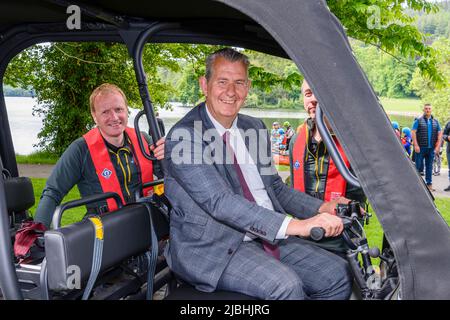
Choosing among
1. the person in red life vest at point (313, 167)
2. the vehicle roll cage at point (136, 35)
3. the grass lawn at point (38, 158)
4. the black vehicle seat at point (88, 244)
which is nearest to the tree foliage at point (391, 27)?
the person in red life vest at point (313, 167)

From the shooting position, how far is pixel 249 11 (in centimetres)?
141

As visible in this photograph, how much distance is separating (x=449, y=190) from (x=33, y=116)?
11.5 m

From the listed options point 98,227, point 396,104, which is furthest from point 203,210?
point 396,104

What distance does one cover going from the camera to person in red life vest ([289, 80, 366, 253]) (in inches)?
137

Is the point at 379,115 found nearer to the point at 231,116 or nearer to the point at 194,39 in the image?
the point at 231,116

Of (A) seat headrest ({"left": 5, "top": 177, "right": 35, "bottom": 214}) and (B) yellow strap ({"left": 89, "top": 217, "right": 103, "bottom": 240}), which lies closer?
(B) yellow strap ({"left": 89, "top": 217, "right": 103, "bottom": 240})

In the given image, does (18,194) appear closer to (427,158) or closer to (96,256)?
(96,256)

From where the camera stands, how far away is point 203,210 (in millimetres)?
2441

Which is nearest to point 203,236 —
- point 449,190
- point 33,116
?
point 449,190

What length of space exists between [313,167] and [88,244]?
6.44 feet

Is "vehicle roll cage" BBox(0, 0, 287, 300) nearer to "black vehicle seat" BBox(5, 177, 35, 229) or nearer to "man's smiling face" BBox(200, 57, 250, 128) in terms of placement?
"man's smiling face" BBox(200, 57, 250, 128)

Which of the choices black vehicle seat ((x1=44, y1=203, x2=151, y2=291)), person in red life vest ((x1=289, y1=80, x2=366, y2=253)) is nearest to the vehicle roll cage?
person in red life vest ((x1=289, y1=80, x2=366, y2=253))

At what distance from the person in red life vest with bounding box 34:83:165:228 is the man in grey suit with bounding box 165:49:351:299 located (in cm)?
85

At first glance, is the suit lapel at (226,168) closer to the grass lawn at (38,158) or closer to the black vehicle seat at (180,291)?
the black vehicle seat at (180,291)
